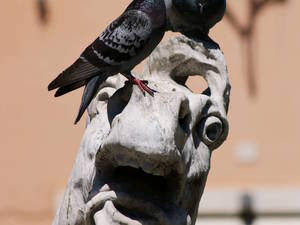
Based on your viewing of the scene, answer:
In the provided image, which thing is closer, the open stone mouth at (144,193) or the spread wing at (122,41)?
the open stone mouth at (144,193)

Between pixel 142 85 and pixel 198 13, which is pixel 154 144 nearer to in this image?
pixel 142 85

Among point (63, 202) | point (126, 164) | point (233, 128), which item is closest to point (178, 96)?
point (126, 164)

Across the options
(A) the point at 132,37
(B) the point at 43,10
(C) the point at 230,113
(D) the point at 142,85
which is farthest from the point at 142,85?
(B) the point at 43,10

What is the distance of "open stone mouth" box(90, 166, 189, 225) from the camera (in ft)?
12.4

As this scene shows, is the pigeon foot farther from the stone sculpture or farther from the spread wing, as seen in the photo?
the spread wing

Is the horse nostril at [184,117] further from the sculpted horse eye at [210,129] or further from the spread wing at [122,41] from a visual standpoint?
the spread wing at [122,41]

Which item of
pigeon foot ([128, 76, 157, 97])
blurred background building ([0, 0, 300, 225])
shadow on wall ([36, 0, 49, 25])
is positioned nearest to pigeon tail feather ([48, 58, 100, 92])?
pigeon foot ([128, 76, 157, 97])

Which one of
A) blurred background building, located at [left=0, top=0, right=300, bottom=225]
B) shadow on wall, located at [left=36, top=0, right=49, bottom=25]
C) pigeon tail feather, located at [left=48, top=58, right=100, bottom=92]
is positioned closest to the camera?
pigeon tail feather, located at [left=48, top=58, right=100, bottom=92]

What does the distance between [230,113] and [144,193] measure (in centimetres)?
628

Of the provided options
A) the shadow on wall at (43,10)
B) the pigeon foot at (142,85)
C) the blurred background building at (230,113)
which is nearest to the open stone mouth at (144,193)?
the pigeon foot at (142,85)

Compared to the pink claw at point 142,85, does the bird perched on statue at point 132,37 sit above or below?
above

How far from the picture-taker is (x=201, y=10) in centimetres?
396

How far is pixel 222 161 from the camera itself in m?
10.2

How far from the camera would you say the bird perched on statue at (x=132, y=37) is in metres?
3.99
